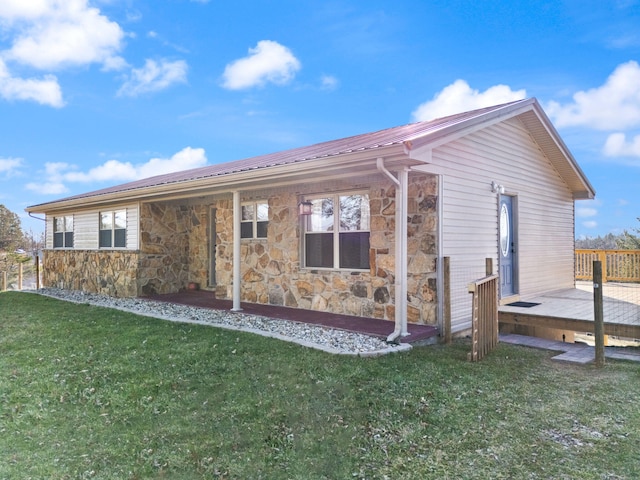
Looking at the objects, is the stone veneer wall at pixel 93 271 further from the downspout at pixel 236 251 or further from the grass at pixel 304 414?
the grass at pixel 304 414

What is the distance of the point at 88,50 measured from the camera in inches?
522

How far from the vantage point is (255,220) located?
9.00 m

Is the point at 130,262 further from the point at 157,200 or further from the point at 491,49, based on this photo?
the point at 491,49

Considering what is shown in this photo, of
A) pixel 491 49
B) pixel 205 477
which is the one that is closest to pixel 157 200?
pixel 205 477

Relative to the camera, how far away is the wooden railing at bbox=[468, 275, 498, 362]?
5105 mm

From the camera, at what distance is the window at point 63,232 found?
13828mm

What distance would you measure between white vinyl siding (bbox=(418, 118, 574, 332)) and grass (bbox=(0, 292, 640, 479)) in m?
2.00

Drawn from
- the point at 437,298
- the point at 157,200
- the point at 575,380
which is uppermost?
the point at 157,200

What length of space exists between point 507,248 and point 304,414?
647 cm

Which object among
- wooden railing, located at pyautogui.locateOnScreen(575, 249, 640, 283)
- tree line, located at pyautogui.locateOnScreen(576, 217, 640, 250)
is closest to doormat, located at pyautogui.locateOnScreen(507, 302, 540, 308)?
wooden railing, located at pyautogui.locateOnScreen(575, 249, 640, 283)

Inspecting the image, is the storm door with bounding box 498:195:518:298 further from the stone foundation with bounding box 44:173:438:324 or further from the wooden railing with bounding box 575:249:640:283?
the wooden railing with bounding box 575:249:640:283

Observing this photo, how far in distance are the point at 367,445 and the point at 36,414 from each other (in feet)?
9.76

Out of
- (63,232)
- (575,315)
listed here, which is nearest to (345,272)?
(575,315)

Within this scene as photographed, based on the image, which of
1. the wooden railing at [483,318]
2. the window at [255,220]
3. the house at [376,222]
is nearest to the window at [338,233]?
the house at [376,222]
